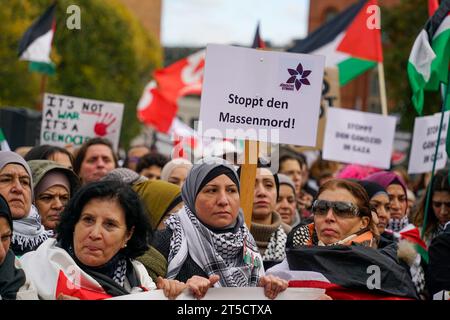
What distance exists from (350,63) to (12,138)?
4561 mm

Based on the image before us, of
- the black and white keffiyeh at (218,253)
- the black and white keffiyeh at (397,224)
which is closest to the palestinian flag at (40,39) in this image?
the black and white keffiyeh at (397,224)

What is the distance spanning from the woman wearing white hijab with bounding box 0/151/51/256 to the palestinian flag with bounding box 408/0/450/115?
2.81 metres

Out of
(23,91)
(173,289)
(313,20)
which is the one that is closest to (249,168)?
(173,289)

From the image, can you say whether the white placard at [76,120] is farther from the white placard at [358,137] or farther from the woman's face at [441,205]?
the woman's face at [441,205]

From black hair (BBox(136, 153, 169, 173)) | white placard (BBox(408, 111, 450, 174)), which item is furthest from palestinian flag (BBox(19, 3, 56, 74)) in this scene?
white placard (BBox(408, 111, 450, 174))

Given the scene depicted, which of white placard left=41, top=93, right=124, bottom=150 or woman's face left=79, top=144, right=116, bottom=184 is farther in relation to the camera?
white placard left=41, top=93, right=124, bottom=150

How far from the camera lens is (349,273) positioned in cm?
506

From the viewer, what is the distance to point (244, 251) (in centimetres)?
560

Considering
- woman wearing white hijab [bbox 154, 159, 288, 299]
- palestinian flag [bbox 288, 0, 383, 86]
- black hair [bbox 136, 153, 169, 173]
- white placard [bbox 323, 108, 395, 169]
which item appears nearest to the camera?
woman wearing white hijab [bbox 154, 159, 288, 299]

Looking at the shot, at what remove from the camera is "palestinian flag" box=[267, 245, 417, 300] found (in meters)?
4.93

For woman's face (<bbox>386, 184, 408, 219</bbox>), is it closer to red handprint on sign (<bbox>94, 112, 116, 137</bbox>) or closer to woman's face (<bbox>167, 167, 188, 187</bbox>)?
woman's face (<bbox>167, 167, 188, 187</bbox>)

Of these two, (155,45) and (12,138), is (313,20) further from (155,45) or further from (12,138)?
(12,138)

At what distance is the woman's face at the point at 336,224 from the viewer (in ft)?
19.5

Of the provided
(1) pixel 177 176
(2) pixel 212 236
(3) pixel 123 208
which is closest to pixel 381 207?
(1) pixel 177 176
